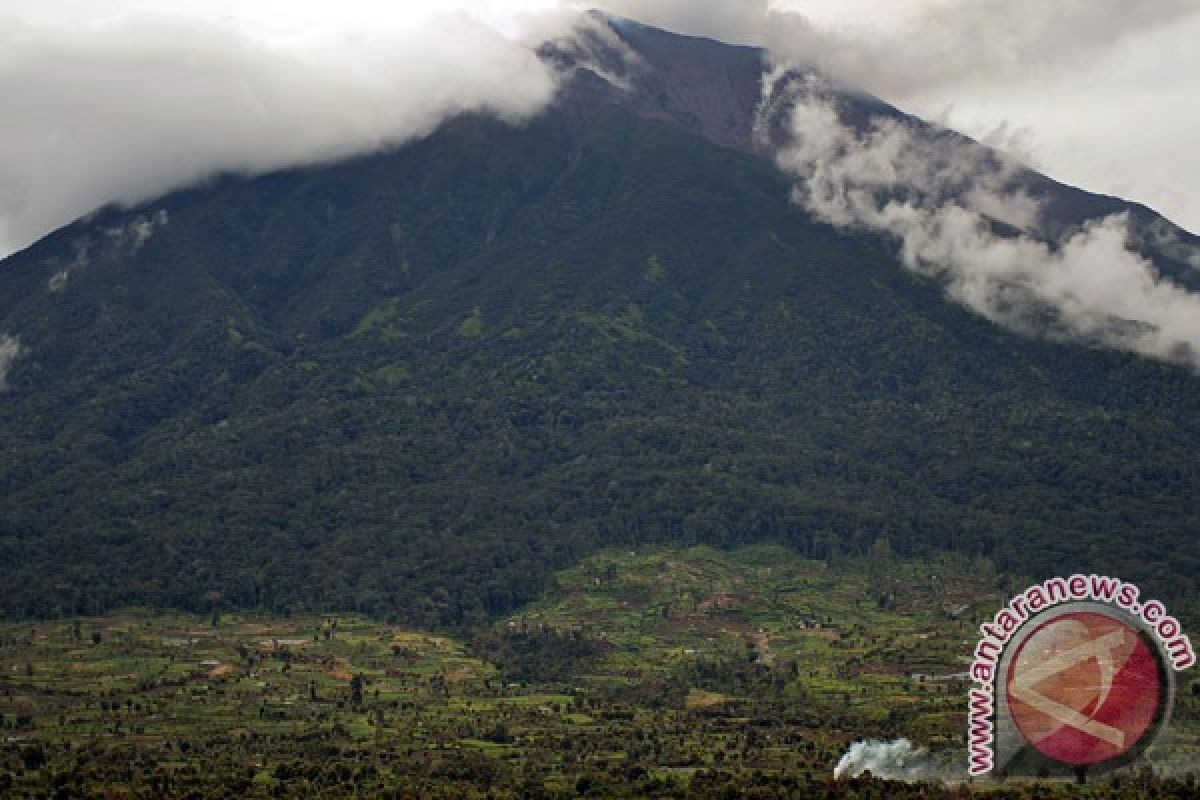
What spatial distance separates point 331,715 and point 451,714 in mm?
10971

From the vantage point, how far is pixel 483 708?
155125 millimetres

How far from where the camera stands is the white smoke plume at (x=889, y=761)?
4257 inches

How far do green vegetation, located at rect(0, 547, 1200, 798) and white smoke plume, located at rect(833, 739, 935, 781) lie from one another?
67.4 inches

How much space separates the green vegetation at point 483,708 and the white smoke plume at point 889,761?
1.71m

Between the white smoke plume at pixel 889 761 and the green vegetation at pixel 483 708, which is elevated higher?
the white smoke plume at pixel 889 761

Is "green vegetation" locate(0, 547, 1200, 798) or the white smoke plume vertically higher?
the white smoke plume

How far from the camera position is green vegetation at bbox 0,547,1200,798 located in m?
115

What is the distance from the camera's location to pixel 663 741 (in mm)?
→ 134875

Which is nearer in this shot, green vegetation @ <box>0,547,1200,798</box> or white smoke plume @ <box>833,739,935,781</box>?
white smoke plume @ <box>833,739,935,781</box>

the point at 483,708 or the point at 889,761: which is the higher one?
the point at 889,761

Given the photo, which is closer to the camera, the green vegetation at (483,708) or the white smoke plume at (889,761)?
the white smoke plume at (889,761)

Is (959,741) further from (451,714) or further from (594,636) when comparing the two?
(594,636)

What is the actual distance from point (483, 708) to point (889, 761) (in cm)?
5261

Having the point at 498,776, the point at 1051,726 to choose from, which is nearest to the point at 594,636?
the point at 498,776
